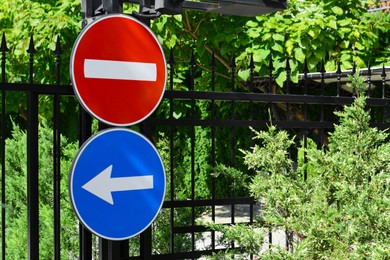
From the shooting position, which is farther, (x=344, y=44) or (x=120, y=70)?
(x=344, y=44)

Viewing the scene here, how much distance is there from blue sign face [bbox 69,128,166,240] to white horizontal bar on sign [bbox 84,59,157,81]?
250 mm

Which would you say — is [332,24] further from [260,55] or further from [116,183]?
[116,183]

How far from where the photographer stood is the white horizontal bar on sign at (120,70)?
113 inches

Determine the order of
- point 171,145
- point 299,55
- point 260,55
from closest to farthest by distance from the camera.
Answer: point 171,145, point 299,55, point 260,55

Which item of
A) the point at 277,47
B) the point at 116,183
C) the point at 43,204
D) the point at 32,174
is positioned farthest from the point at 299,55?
the point at 116,183

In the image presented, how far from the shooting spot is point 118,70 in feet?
9.60

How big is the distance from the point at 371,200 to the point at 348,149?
36cm

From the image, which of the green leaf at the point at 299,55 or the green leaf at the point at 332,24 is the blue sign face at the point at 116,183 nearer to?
the green leaf at the point at 299,55

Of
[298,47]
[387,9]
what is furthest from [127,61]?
[387,9]

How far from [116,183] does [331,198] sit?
4.57 ft

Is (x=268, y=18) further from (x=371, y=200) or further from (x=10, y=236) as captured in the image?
(x=371, y=200)

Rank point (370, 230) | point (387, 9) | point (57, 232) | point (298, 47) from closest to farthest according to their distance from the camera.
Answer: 1. point (370, 230)
2. point (57, 232)
3. point (298, 47)
4. point (387, 9)

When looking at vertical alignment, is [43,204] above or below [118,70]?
below

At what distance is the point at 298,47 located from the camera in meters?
8.02
